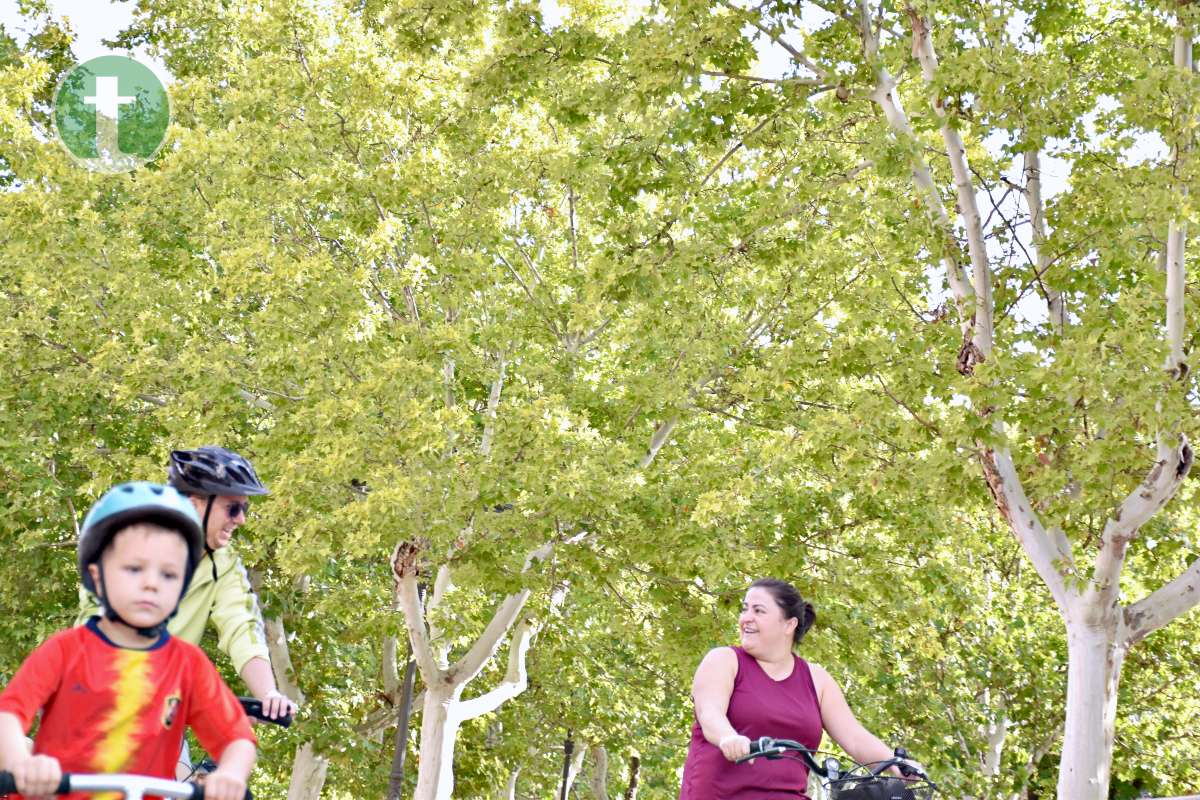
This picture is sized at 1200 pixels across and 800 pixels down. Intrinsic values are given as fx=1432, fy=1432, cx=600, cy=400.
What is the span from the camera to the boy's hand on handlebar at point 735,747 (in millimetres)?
4336

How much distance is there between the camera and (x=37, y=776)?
2.90 m

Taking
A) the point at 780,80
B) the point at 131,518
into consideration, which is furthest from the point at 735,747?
the point at 780,80

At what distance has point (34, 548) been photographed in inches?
725

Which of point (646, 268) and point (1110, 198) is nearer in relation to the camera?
point (1110, 198)

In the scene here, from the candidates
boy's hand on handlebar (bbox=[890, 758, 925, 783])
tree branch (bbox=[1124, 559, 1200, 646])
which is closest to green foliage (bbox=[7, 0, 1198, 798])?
tree branch (bbox=[1124, 559, 1200, 646])

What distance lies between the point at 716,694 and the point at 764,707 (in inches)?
7.3

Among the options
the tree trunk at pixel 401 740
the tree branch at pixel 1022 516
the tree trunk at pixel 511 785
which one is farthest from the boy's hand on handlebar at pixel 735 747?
the tree trunk at pixel 511 785

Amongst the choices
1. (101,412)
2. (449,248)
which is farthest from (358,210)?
(101,412)

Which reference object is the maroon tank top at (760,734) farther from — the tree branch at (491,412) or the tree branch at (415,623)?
the tree branch at (415,623)

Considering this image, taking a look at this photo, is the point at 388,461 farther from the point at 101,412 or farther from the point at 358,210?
the point at 101,412

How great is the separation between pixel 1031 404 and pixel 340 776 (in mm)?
14566

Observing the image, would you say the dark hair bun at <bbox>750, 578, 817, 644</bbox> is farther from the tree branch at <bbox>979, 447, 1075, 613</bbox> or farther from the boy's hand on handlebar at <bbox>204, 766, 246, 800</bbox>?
the tree branch at <bbox>979, 447, 1075, 613</bbox>

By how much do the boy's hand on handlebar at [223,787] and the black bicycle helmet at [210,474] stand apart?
106 centimetres

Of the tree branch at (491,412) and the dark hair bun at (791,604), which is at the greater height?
the tree branch at (491,412)
